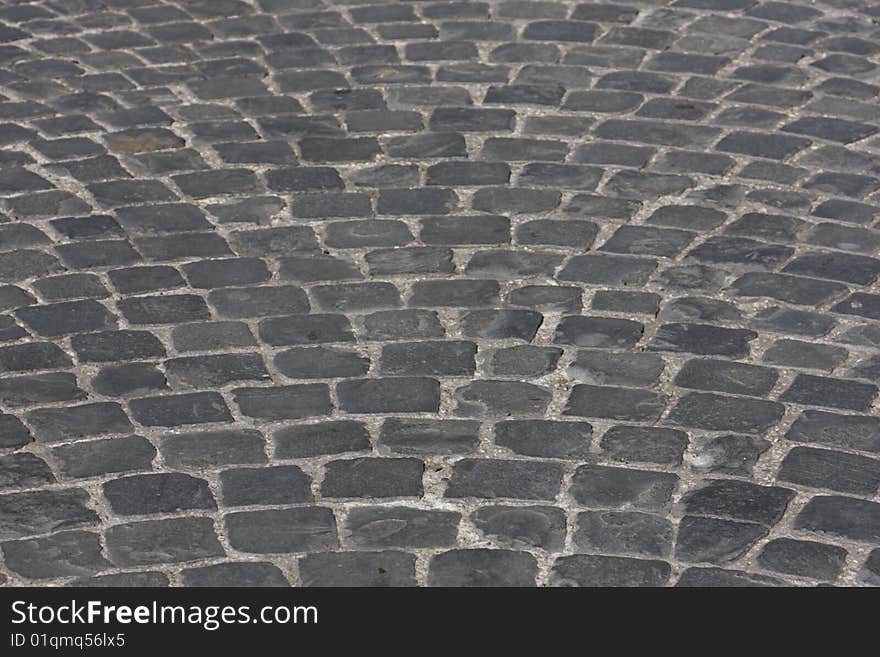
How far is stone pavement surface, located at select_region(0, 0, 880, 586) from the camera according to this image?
4176 millimetres

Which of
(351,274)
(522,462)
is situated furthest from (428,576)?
(351,274)

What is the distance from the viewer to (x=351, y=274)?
5.42m

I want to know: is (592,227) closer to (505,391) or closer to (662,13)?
(505,391)

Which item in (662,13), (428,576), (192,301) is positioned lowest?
(428,576)

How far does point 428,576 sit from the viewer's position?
3.99 m

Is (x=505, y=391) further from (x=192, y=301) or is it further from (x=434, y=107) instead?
(x=434, y=107)

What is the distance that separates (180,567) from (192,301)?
1.44 meters

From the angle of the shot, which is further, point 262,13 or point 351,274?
point 262,13

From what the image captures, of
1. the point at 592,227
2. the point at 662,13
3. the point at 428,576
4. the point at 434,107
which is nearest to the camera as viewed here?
the point at 428,576

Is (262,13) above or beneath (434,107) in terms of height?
above

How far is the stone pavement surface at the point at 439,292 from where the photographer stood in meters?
4.18

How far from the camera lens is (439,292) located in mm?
5301

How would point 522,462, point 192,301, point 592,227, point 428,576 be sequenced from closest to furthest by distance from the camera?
point 428,576 < point 522,462 < point 192,301 < point 592,227

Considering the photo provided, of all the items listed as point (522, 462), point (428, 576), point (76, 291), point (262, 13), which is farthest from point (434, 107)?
point (428, 576)
